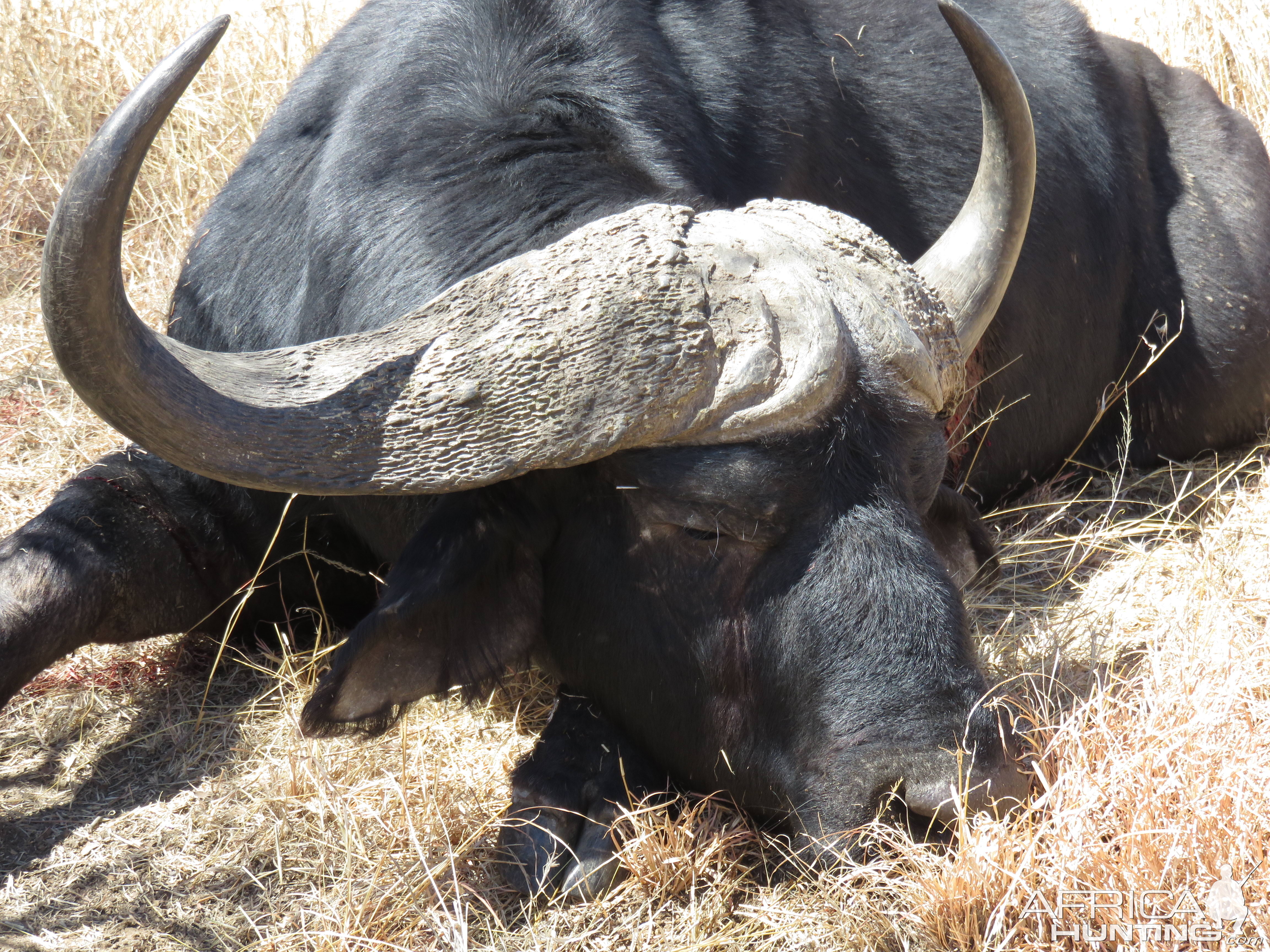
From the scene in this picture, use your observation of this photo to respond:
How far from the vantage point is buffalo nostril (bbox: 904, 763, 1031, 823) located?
2236 millimetres

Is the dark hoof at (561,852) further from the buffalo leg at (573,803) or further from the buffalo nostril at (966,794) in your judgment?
the buffalo nostril at (966,794)

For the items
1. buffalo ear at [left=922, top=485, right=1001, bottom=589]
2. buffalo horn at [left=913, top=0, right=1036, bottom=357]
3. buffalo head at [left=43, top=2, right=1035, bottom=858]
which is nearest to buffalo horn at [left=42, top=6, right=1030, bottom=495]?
buffalo head at [left=43, top=2, right=1035, bottom=858]

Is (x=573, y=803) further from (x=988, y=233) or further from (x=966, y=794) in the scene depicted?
(x=988, y=233)

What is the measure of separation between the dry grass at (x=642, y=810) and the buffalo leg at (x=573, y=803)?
2.6 inches

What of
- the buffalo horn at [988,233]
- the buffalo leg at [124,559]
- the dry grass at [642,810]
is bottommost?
the dry grass at [642,810]

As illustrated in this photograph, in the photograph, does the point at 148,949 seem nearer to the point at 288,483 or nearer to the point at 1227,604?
the point at 288,483

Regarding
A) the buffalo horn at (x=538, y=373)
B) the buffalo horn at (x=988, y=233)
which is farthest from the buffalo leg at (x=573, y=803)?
the buffalo horn at (x=988, y=233)

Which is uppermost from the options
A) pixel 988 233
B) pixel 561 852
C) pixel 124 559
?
pixel 988 233

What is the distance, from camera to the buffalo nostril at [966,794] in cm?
224

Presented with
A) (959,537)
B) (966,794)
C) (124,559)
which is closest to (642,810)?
(966,794)

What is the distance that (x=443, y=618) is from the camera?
251 cm

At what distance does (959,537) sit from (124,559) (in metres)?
2.34

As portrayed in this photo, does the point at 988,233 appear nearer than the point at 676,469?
No

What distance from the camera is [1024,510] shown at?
4.31m
